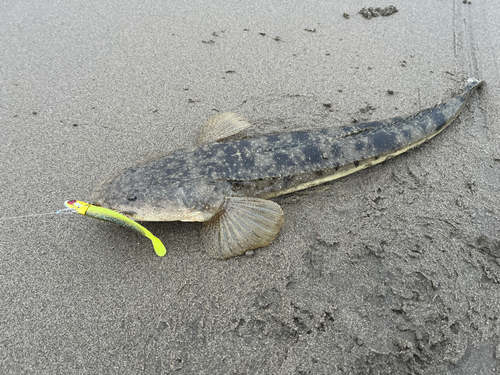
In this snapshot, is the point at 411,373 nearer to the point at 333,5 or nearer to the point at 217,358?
the point at 217,358

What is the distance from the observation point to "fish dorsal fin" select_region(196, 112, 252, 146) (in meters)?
3.08

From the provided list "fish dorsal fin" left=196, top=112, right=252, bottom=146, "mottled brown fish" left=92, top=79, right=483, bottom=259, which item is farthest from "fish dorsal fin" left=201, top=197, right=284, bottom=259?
"fish dorsal fin" left=196, top=112, right=252, bottom=146

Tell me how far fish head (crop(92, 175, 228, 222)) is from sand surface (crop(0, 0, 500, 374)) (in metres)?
0.23

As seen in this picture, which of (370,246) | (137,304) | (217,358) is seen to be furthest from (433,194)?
→ (137,304)

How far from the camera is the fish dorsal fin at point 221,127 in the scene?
3076 millimetres

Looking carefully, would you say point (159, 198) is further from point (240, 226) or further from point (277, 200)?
point (277, 200)

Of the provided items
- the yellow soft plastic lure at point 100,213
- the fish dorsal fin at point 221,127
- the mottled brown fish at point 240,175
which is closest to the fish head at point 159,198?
the mottled brown fish at point 240,175

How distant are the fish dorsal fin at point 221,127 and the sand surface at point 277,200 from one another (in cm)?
26

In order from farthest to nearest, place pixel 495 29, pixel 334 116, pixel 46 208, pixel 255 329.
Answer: pixel 495 29 < pixel 334 116 < pixel 46 208 < pixel 255 329

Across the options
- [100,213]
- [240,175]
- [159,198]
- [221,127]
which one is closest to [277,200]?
[240,175]

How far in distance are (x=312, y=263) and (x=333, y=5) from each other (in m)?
4.58

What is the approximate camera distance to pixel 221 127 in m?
3.15

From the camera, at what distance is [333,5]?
16.2 ft

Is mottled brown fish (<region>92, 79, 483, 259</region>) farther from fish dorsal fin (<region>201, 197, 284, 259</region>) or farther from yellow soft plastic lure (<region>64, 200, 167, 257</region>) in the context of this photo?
yellow soft plastic lure (<region>64, 200, 167, 257</region>)
